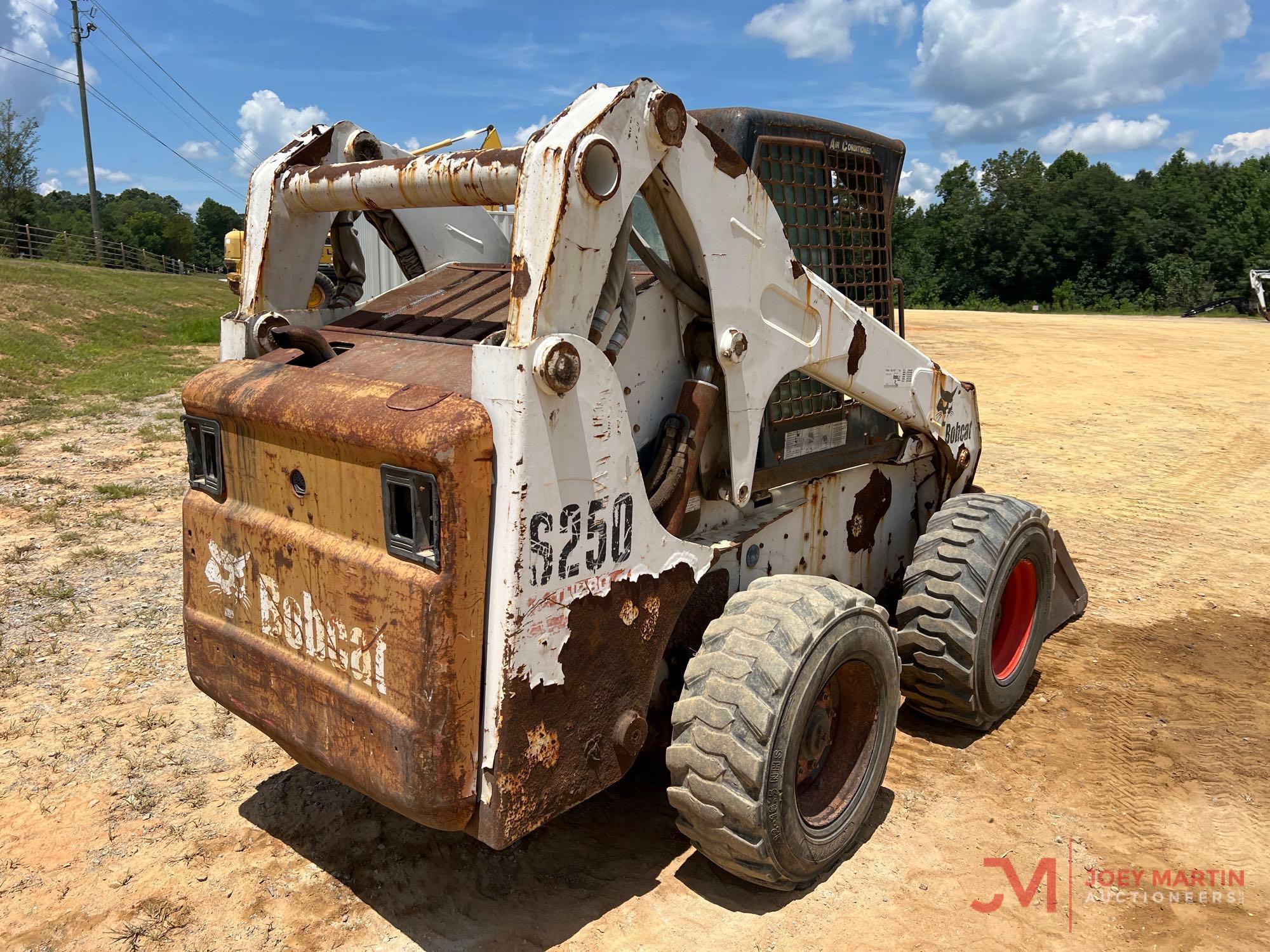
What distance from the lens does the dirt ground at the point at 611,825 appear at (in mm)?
3082

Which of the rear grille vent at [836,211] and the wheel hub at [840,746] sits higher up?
the rear grille vent at [836,211]

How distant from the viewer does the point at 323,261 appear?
27.4 feet

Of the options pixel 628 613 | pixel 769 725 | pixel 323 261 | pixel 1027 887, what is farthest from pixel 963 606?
pixel 323 261

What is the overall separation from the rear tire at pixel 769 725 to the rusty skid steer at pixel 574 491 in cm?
1

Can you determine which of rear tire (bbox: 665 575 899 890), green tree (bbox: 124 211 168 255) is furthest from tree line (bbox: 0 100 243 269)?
rear tire (bbox: 665 575 899 890)

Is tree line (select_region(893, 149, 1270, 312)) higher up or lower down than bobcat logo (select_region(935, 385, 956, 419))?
higher up

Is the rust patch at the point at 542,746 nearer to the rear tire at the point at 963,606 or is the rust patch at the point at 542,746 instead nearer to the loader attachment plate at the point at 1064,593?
the rear tire at the point at 963,606

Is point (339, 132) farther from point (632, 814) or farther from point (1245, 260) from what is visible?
point (1245, 260)

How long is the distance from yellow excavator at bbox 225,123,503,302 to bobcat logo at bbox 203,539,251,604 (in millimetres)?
1024

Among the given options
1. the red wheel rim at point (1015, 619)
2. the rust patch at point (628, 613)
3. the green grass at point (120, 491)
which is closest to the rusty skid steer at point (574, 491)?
the rust patch at point (628, 613)

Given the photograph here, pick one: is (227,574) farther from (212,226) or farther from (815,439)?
(212,226)

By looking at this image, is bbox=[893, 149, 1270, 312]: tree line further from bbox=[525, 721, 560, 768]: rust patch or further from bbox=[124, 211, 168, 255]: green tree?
bbox=[124, 211, 168, 255]: green tree

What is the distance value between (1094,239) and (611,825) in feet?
184

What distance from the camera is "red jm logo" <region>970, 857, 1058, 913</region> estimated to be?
3219 millimetres
